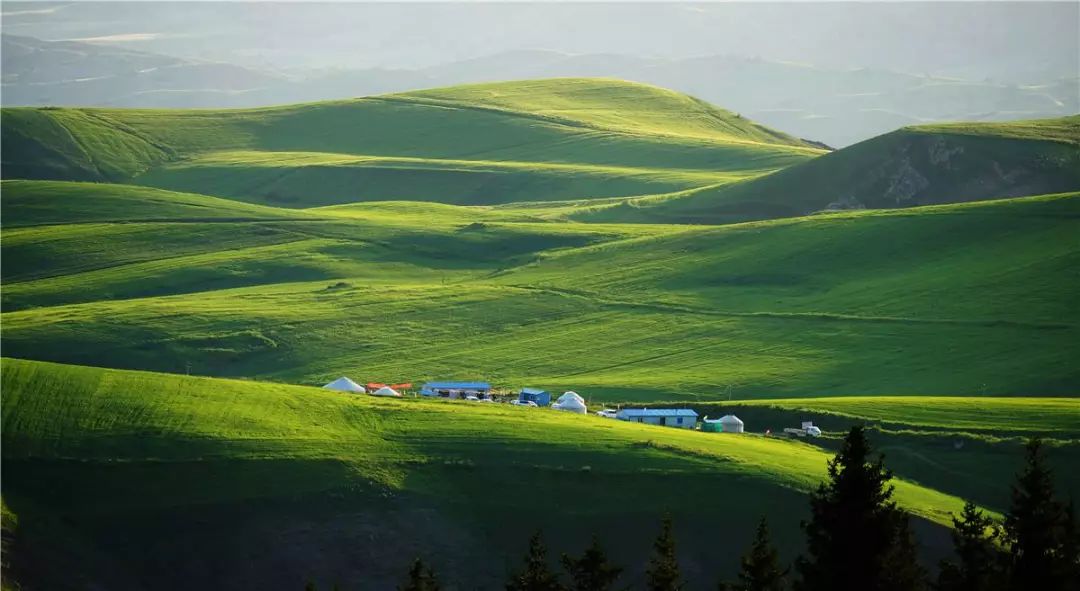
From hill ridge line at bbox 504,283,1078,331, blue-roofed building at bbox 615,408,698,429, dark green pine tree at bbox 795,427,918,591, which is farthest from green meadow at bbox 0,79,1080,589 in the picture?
dark green pine tree at bbox 795,427,918,591

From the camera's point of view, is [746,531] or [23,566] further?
[746,531]

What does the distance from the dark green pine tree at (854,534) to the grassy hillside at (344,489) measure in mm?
24637

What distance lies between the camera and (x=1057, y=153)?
153500mm

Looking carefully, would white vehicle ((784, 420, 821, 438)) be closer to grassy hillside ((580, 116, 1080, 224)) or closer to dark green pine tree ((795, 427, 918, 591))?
dark green pine tree ((795, 427, 918, 591))

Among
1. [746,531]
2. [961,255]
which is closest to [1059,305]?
[961,255]

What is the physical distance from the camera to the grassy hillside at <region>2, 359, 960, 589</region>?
5800 centimetres

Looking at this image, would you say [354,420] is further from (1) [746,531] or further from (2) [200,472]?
(1) [746,531]

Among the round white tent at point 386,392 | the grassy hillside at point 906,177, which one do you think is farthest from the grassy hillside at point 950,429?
the grassy hillside at point 906,177

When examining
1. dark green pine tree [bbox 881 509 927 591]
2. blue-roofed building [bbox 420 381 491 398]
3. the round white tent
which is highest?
dark green pine tree [bbox 881 509 927 591]

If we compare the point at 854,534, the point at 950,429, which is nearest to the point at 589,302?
the point at 950,429

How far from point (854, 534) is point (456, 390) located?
172 ft

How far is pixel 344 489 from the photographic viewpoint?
61844mm

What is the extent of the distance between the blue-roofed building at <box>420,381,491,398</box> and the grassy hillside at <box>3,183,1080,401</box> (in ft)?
22.1

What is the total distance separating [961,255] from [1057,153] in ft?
134
